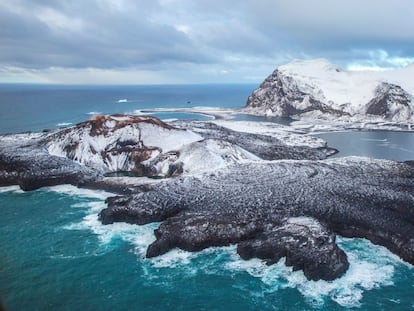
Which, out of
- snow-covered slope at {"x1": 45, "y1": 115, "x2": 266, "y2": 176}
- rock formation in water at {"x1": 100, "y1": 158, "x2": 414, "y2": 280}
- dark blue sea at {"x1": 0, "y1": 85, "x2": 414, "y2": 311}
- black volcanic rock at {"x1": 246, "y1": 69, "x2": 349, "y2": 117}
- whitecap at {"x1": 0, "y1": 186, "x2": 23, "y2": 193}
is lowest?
dark blue sea at {"x1": 0, "y1": 85, "x2": 414, "y2": 311}

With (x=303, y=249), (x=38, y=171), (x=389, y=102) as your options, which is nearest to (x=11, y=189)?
(x=38, y=171)

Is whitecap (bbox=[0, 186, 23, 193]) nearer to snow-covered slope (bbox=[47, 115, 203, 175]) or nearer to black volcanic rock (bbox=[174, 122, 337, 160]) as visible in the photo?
snow-covered slope (bbox=[47, 115, 203, 175])

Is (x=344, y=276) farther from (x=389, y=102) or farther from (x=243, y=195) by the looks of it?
(x=389, y=102)

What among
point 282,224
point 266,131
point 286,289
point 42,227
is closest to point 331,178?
point 282,224

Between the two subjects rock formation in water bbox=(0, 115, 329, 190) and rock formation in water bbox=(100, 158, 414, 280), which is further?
rock formation in water bbox=(0, 115, 329, 190)

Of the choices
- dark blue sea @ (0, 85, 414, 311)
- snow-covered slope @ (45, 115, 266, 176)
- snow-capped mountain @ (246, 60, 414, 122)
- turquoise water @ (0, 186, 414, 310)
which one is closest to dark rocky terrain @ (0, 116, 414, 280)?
snow-covered slope @ (45, 115, 266, 176)
